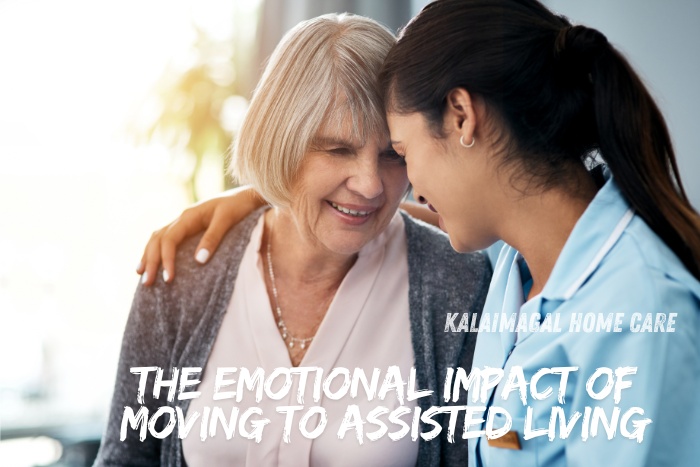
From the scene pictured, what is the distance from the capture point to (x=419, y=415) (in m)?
1.50

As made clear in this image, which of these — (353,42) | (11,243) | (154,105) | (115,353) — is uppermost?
(353,42)

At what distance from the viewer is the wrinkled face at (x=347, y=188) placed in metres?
1.42

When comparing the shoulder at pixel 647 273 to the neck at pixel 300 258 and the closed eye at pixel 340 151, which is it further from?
the neck at pixel 300 258

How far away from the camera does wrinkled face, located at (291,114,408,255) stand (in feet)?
4.65

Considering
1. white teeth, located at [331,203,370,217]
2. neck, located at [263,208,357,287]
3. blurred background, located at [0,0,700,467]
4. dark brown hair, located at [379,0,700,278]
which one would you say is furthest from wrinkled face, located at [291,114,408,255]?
blurred background, located at [0,0,700,467]

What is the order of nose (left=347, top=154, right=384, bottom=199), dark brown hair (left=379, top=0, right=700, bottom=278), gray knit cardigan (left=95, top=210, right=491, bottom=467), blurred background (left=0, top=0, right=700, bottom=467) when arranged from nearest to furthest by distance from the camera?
dark brown hair (left=379, top=0, right=700, bottom=278)
nose (left=347, top=154, right=384, bottom=199)
gray knit cardigan (left=95, top=210, right=491, bottom=467)
blurred background (left=0, top=0, right=700, bottom=467)

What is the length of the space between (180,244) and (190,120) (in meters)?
1.17

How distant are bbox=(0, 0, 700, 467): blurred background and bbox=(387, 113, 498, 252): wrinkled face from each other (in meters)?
1.58

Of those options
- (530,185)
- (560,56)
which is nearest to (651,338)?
(530,185)

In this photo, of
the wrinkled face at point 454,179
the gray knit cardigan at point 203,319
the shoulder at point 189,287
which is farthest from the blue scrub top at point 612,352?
the shoulder at point 189,287

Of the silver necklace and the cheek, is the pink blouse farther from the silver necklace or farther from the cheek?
Answer: the cheek

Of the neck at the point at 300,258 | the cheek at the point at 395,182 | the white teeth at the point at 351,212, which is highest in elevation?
the cheek at the point at 395,182

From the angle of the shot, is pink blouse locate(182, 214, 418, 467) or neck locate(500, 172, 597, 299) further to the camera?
pink blouse locate(182, 214, 418, 467)

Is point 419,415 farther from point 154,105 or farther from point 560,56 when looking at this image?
point 154,105
